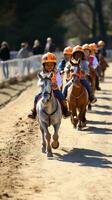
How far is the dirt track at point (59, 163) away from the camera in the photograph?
32.9ft

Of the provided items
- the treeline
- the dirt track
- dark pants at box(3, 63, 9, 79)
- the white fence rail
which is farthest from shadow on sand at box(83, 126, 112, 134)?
the treeline

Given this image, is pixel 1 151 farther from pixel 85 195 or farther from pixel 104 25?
pixel 104 25

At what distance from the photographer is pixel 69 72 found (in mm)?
17219

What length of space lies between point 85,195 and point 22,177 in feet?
5.27

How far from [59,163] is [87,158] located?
2.72 feet

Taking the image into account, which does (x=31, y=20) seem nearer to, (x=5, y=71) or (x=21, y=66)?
(x=21, y=66)

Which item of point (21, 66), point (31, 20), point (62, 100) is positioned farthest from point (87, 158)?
point (31, 20)

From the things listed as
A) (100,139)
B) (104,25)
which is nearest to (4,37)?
(104,25)

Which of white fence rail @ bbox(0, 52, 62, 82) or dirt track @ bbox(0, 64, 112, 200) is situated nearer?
dirt track @ bbox(0, 64, 112, 200)

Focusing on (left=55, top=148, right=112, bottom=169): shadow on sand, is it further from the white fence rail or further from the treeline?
the treeline

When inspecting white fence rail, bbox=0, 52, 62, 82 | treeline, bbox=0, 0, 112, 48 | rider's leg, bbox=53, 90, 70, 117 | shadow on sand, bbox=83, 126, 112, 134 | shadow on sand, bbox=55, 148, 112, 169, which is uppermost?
treeline, bbox=0, 0, 112, 48

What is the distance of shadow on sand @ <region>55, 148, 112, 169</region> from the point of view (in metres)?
12.3

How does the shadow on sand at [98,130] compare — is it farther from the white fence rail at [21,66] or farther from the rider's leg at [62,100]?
the white fence rail at [21,66]

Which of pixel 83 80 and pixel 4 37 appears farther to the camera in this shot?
pixel 4 37
